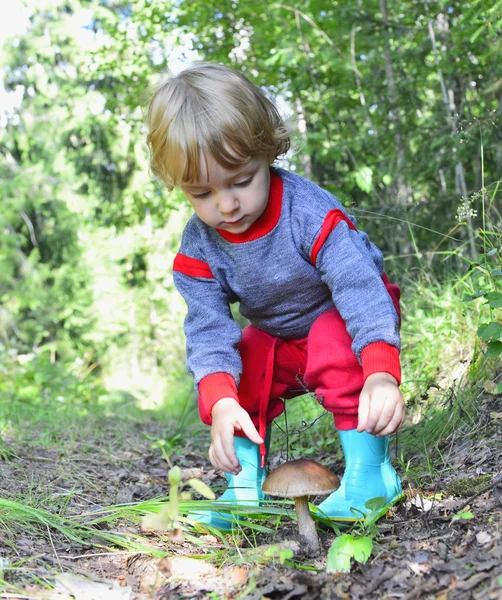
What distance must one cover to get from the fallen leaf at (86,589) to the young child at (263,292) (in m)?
0.46

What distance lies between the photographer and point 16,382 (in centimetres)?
570

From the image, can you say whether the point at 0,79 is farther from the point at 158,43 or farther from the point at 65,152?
the point at 158,43

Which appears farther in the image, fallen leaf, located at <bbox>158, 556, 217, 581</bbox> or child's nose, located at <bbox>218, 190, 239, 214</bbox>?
child's nose, located at <bbox>218, 190, 239, 214</bbox>

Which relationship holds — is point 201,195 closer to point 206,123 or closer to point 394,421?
point 206,123

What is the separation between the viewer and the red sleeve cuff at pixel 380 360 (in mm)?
1817

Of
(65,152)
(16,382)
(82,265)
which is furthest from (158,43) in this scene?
(82,265)

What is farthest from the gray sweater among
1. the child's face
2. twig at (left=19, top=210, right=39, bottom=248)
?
twig at (left=19, top=210, right=39, bottom=248)

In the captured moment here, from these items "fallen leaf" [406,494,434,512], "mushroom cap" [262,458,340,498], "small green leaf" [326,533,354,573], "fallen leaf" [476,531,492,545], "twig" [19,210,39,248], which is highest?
"mushroom cap" [262,458,340,498]

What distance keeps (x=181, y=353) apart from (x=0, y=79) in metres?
8.44

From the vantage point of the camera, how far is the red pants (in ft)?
6.71

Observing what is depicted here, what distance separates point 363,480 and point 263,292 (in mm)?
747

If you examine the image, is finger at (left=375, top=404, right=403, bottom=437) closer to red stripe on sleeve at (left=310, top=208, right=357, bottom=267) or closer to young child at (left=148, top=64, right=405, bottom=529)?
young child at (left=148, top=64, right=405, bottom=529)

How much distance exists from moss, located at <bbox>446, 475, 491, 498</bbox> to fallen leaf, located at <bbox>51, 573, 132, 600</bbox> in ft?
3.25

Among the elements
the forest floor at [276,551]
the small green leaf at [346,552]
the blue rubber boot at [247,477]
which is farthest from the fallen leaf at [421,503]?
the blue rubber boot at [247,477]
